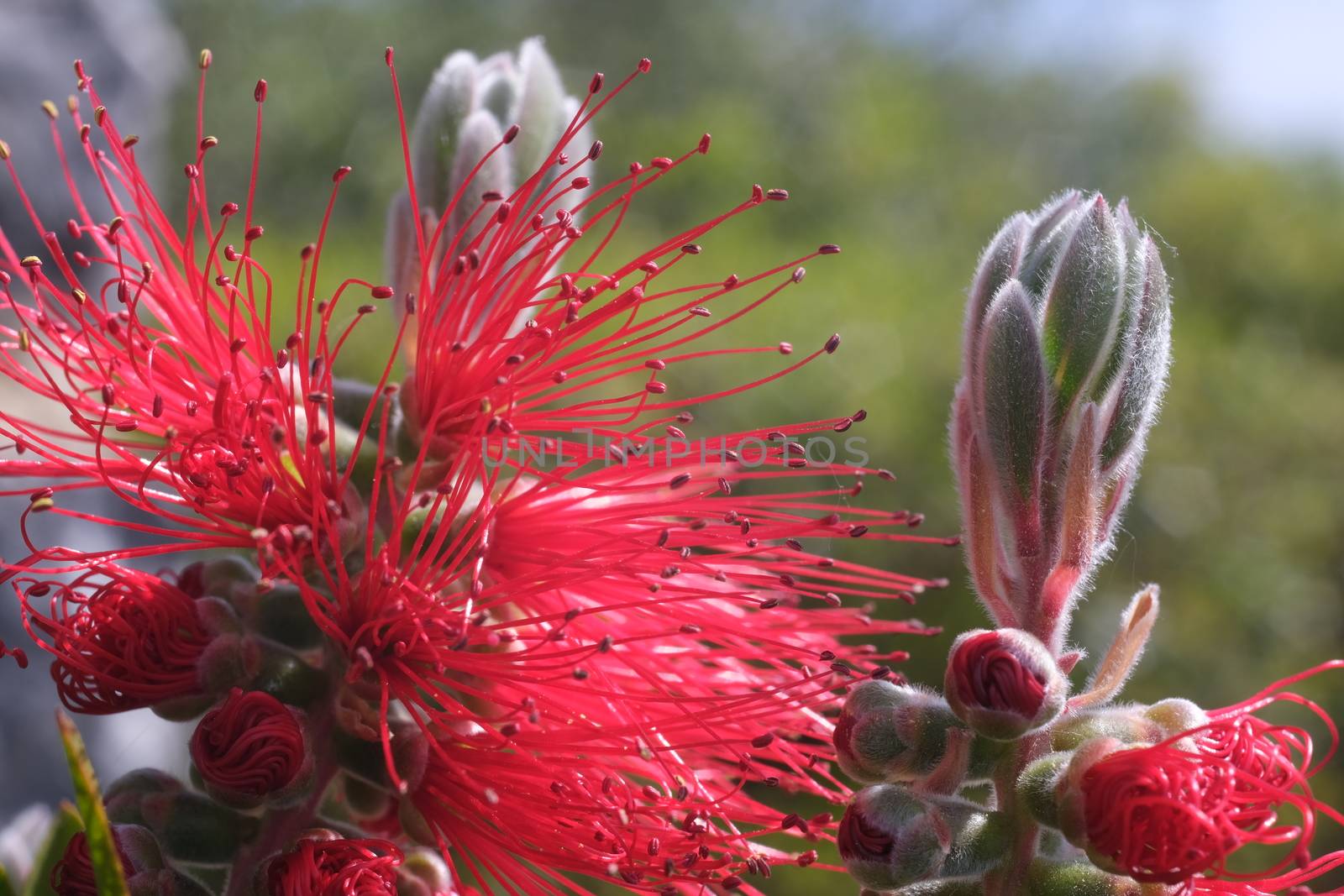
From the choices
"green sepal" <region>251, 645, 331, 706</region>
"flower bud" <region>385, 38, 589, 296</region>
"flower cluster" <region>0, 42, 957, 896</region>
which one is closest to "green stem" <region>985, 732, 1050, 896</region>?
"flower cluster" <region>0, 42, 957, 896</region>

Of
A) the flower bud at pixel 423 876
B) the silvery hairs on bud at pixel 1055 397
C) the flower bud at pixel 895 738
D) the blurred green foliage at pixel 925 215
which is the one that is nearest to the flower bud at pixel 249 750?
the flower bud at pixel 423 876

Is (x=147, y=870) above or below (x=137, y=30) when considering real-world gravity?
below

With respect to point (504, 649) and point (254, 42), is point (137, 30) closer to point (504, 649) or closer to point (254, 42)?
point (504, 649)

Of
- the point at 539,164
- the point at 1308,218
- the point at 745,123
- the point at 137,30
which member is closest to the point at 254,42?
the point at 745,123

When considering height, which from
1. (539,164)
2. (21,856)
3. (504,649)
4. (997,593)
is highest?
(539,164)

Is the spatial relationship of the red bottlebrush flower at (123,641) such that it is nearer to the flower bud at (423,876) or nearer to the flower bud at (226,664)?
the flower bud at (226,664)

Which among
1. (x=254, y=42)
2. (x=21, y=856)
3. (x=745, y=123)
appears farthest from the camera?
(x=254, y=42)

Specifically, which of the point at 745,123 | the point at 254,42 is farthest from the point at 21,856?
the point at 254,42

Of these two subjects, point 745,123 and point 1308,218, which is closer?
point 1308,218

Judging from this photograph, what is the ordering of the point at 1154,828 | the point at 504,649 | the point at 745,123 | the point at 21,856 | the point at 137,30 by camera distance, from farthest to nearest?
1. the point at 745,123
2. the point at 137,30
3. the point at 21,856
4. the point at 504,649
5. the point at 1154,828

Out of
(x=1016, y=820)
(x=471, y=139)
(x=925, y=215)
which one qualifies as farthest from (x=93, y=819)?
(x=925, y=215)
